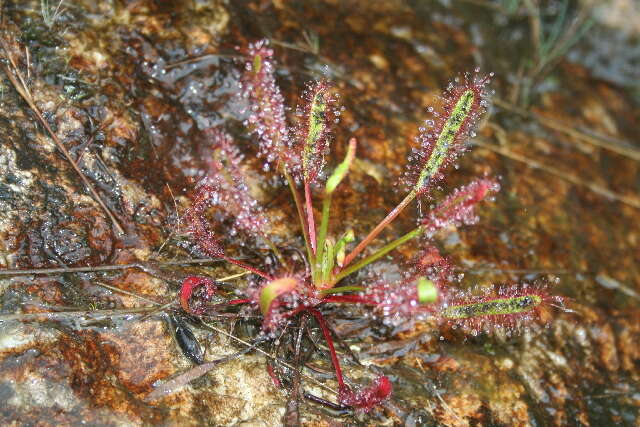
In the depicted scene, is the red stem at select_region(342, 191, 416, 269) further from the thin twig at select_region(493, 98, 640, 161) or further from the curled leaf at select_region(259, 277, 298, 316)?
the thin twig at select_region(493, 98, 640, 161)

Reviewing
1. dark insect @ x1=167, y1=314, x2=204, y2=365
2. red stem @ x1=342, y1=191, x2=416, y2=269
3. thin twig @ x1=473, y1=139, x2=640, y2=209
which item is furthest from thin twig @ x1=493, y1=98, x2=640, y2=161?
dark insect @ x1=167, y1=314, x2=204, y2=365

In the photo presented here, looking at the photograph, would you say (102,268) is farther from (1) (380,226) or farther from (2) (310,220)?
(1) (380,226)

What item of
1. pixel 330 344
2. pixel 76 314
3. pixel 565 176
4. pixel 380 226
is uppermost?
pixel 565 176

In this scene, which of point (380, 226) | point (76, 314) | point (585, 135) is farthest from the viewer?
point (585, 135)

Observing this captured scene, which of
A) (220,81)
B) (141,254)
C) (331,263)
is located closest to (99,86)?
(220,81)

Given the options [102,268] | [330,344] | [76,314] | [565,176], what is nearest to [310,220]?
[330,344]

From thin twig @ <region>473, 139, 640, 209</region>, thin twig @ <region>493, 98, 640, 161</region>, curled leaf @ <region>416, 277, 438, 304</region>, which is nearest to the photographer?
curled leaf @ <region>416, 277, 438, 304</region>

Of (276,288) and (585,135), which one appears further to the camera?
(585,135)
